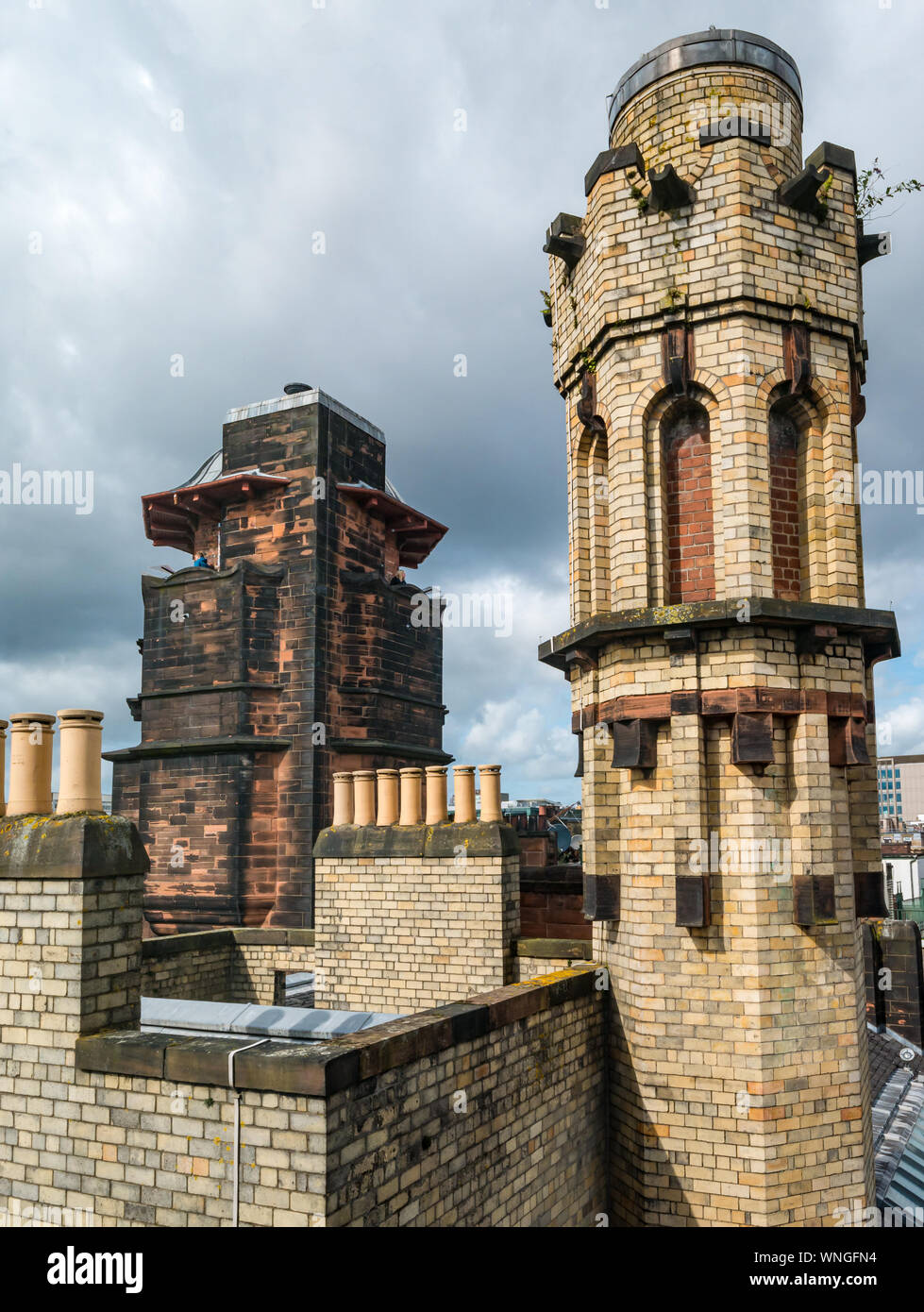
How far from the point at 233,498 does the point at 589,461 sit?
31.5 ft

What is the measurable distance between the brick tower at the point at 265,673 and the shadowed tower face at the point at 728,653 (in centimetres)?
771

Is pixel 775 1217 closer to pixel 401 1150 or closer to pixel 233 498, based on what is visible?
pixel 401 1150

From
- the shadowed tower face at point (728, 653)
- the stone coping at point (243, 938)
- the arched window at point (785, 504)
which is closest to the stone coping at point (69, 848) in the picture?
the shadowed tower face at point (728, 653)

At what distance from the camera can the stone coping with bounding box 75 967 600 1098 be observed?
18.2 feet

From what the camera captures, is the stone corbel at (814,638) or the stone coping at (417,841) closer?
the stone corbel at (814,638)

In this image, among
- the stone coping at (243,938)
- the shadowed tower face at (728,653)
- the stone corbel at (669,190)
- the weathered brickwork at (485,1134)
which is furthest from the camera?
the stone coping at (243,938)

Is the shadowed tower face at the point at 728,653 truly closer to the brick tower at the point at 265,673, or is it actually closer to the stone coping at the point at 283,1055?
the stone coping at the point at 283,1055

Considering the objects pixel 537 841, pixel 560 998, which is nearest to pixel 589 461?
pixel 560 998

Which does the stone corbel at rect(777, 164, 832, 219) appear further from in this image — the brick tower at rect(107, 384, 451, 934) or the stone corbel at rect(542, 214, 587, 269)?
the brick tower at rect(107, 384, 451, 934)

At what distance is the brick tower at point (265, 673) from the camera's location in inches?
651

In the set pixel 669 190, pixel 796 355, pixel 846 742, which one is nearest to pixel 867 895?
pixel 846 742

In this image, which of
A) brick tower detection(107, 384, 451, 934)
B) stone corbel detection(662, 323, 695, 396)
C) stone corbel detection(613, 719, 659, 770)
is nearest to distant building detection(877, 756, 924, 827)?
brick tower detection(107, 384, 451, 934)

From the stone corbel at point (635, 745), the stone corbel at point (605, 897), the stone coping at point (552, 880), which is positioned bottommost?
the stone coping at point (552, 880)

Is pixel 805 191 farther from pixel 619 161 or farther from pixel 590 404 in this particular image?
pixel 590 404
